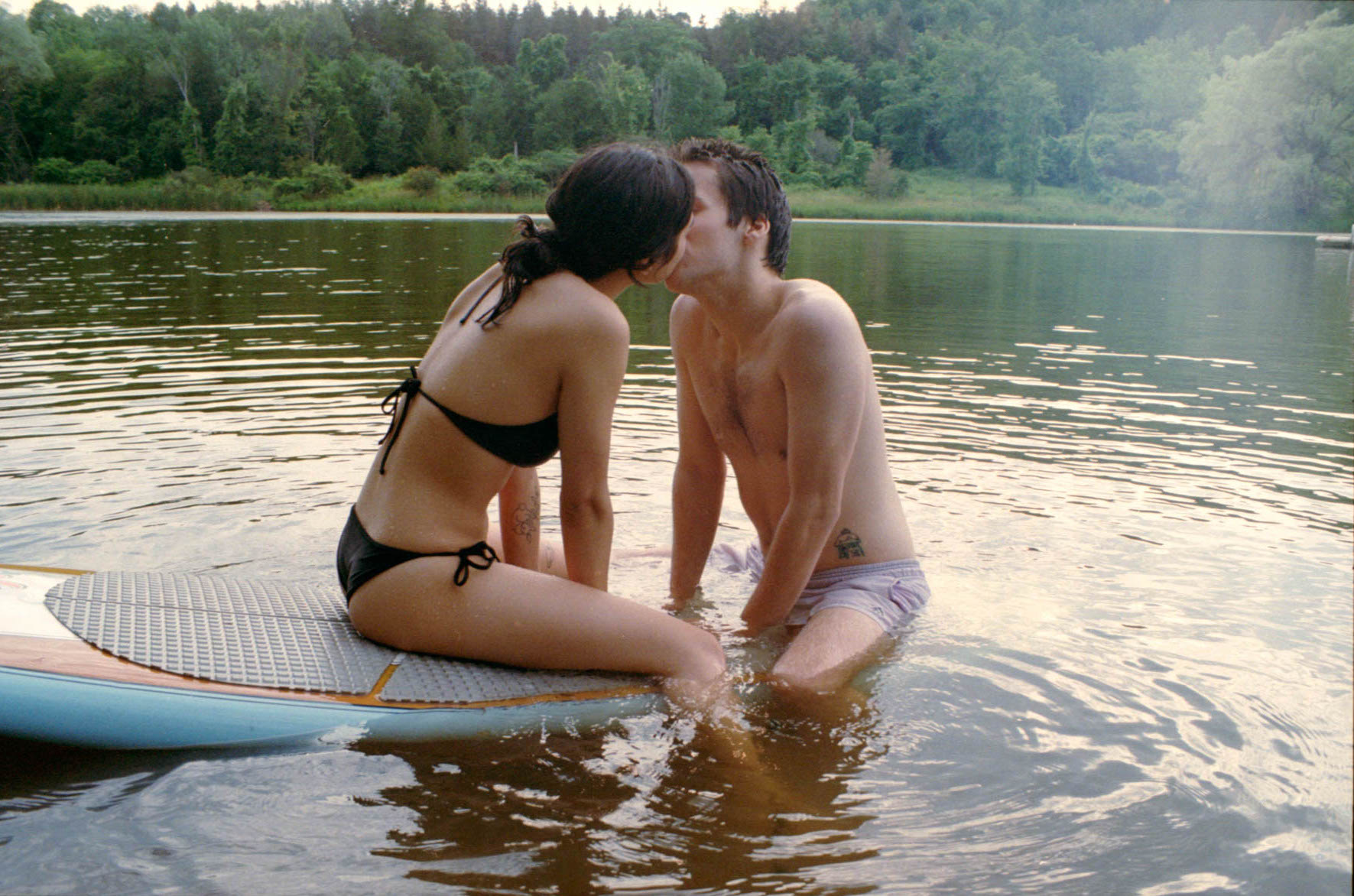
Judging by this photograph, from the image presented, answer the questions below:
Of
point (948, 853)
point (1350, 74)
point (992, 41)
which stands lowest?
point (948, 853)

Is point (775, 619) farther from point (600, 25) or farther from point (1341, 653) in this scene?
point (600, 25)

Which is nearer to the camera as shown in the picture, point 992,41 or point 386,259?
point 386,259

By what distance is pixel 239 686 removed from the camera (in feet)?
9.65

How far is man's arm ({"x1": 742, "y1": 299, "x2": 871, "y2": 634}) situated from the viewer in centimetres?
329

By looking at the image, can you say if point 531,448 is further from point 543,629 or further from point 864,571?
point 864,571

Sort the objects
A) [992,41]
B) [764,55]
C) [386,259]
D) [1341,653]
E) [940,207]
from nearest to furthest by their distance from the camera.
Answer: [1341,653] → [386,259] → [940,207] → [992,41] → [764,55]

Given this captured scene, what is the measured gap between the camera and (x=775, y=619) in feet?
12.0

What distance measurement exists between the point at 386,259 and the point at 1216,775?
19.9 m

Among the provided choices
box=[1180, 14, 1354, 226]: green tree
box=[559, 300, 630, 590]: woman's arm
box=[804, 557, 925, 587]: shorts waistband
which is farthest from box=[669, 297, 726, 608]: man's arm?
box=[1180, 14, 1354, 226]: green tree

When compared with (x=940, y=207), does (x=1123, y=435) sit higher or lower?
lower

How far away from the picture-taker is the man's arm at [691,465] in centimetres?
394

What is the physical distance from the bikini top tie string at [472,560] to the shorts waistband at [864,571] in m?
1.23

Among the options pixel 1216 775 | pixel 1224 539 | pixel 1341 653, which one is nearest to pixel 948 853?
pixel 1216 775

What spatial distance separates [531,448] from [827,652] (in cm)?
117
